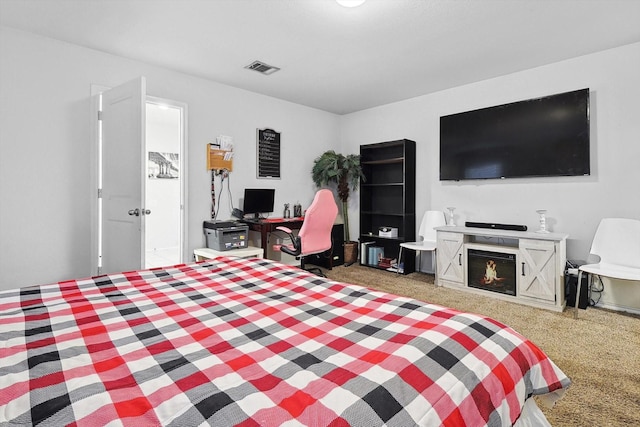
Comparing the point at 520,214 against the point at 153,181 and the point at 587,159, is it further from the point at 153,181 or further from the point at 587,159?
the point at 153,181

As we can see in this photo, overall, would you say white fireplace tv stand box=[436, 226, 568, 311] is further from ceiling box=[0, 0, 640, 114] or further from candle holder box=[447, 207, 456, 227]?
ceiling box=[0, 0, 640, 114]

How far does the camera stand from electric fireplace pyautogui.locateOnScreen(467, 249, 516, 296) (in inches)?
140

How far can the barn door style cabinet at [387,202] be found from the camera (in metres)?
4.73

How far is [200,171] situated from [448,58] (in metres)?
3.12

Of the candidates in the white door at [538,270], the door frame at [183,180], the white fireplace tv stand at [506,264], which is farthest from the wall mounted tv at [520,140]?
the door frame at [183,180]

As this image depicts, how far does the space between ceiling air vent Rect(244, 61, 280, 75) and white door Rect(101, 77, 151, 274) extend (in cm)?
124

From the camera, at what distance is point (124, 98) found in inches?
117

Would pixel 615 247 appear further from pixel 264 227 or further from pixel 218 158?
pixel 218 158

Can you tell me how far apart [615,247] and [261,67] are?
13.3 ft

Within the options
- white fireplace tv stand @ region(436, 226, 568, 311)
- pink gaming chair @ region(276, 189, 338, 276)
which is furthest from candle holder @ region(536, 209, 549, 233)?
pink gaming chair @ region(276, 189, 338, 276)

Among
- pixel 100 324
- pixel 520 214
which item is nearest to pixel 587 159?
pixel 520 214

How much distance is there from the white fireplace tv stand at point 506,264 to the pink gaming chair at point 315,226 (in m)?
1.40

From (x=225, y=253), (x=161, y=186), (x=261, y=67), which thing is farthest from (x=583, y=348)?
(x=161, y=186)

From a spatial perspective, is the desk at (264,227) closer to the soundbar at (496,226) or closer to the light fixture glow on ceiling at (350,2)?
the soundbar at (496,226)
